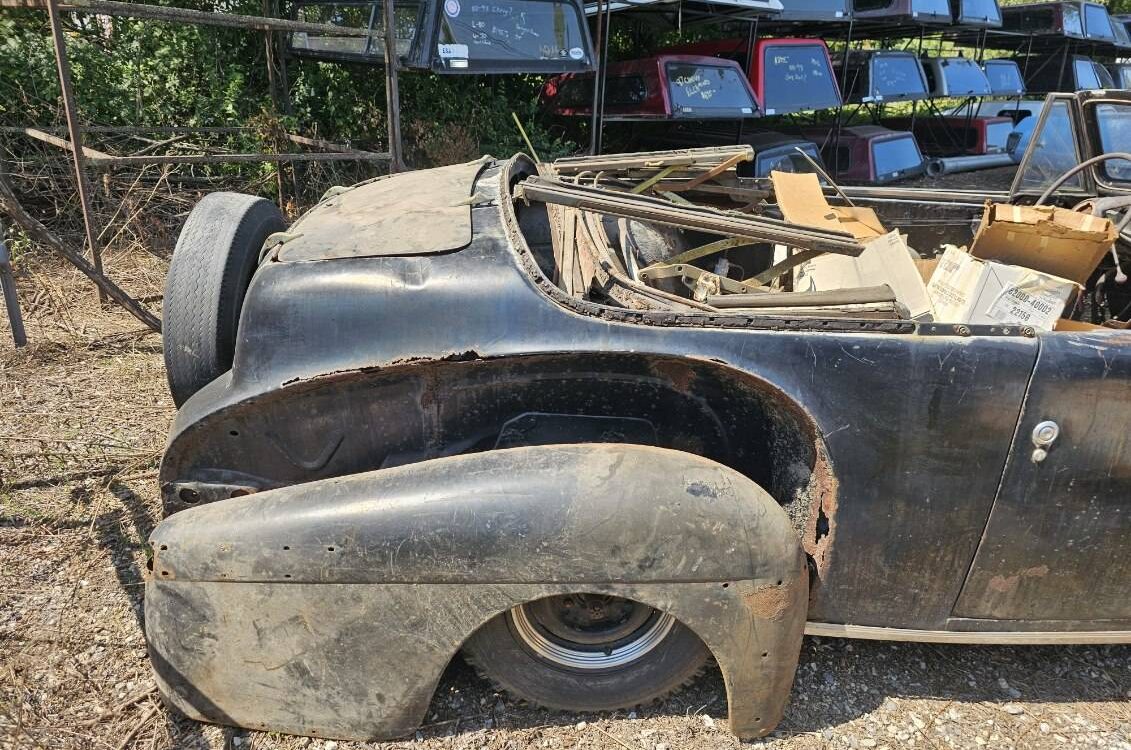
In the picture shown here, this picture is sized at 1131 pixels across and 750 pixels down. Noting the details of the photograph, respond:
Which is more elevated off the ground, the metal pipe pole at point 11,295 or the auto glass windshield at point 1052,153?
the auto glass windshield at point 1052,153

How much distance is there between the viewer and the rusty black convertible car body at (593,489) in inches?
75.0

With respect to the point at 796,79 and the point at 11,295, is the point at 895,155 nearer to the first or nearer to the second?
the point at 796,79

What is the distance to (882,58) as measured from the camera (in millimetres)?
9336

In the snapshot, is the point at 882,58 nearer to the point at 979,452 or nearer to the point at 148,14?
the point at 148,14

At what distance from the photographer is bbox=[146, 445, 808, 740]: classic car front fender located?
188 cm

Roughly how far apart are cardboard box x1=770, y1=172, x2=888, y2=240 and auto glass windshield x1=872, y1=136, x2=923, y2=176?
5.33 m

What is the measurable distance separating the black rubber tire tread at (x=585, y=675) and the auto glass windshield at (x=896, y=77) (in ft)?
28.8

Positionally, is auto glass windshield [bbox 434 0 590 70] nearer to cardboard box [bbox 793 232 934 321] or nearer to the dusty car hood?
the dusty car hood

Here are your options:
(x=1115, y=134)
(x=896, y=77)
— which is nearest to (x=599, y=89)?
(x=896, y=77)

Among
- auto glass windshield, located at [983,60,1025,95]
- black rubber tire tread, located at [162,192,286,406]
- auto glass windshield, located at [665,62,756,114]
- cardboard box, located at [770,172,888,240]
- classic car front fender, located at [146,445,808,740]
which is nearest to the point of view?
classic car front fender, located at [146,445,808,740]

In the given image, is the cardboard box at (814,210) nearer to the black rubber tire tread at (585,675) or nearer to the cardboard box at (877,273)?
the cardboard box at (877,273)

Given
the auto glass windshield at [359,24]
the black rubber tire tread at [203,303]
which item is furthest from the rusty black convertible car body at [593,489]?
the auto glass windshield at [359,24]

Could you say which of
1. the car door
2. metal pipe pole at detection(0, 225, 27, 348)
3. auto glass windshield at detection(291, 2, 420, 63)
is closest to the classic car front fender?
the car door

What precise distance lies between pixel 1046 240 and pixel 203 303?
272 cm
